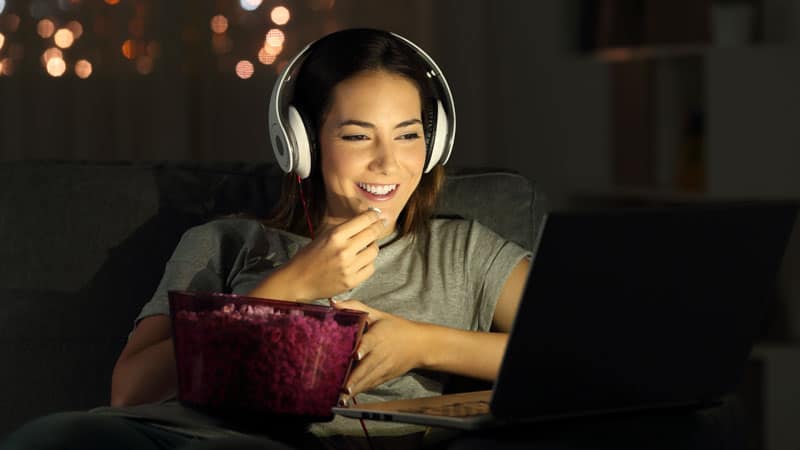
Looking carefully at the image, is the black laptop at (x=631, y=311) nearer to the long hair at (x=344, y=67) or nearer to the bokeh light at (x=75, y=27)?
the long hair at (x=344, y=67)

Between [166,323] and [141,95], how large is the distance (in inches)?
81.9

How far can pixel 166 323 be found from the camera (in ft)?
5.20

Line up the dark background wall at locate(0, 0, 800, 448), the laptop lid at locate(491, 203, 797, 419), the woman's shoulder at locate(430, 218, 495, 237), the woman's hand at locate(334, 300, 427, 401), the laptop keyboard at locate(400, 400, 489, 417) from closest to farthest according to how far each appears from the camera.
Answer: the laptop lid at locate(491, 203, 797, 419) → the laptop keyboard at locate(400, 400, 489, 417) → the woman's hand at locate(334, 300, 427, 401) → the woman's shoulder at locate(430, 218, 495, 237) → the dark background wall at locate(0, 0, 800, 448)

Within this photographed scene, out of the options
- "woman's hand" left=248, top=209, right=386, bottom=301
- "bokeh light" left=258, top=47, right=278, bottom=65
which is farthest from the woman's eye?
"bokeh light" left=258, top=47, right=278, bottom=65

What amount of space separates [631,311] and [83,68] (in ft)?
8.92

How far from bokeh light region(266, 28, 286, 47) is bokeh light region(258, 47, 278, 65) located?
0.08ft

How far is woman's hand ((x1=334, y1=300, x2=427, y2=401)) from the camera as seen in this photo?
1.36 metres

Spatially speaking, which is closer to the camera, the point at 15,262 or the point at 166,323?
the point at 166,323

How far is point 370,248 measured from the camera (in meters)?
1.45

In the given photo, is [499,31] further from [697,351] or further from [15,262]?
[697,351]

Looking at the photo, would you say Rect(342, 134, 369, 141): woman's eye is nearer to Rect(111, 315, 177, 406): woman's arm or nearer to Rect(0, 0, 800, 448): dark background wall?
Rect(111, 315, 177, 406): woman's arm

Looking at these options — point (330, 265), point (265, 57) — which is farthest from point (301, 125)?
point (265, 57)

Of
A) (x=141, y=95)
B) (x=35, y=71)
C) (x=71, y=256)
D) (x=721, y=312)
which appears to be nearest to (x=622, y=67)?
(x=141, y=95)

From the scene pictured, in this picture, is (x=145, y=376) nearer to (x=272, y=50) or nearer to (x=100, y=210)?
(x=100, y=210)
